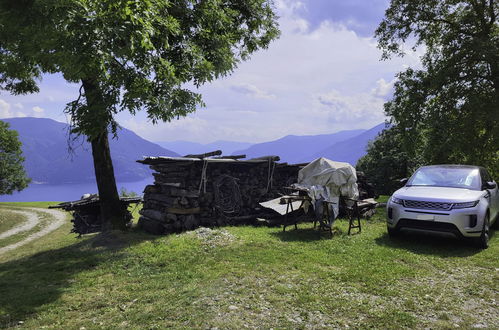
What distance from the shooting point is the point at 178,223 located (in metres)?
12.4

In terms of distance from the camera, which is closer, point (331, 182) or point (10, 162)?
point (331, 182)

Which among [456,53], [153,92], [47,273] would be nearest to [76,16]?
[153,92]

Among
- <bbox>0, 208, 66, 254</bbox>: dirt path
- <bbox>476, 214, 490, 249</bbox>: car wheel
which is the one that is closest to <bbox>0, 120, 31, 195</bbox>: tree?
<bbox>0, 208, 66, 254</bbox>: dirt path

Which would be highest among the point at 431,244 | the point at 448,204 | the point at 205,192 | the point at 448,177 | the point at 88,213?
the point at 448,177

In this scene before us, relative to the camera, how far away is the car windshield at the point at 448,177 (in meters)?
9.36

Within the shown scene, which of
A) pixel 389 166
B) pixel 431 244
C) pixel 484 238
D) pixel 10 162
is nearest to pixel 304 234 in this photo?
pixel 431 244

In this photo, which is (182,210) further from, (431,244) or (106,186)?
(431,244)

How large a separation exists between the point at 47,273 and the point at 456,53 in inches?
924

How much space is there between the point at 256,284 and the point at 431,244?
5.85 metres

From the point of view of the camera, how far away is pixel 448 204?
26.8ft

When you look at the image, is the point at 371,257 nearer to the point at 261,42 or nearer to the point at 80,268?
the point at 80,268

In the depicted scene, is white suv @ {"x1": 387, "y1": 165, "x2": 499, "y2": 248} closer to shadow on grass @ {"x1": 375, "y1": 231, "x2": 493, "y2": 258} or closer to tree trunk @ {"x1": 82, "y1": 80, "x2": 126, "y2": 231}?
shadow on grass @ {"x1": 375, "y1": 231, "x2": 493, "y2": 258}

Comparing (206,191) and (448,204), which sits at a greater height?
(206,191)

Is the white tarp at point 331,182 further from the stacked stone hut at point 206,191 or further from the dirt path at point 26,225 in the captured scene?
the dirt path at point 26,225
